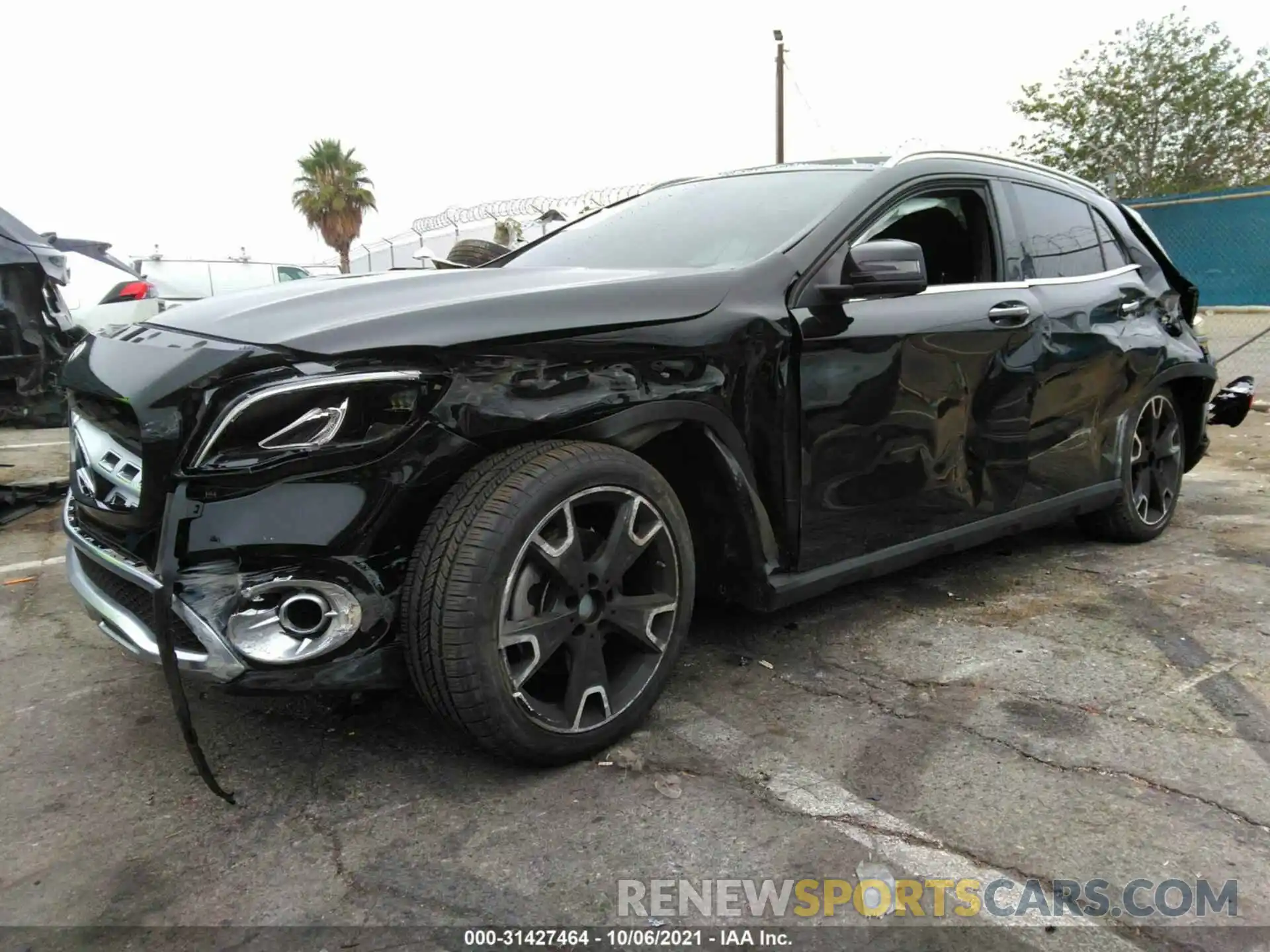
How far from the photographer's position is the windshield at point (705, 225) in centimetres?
292

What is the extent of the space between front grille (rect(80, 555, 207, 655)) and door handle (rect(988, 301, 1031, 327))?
269cm

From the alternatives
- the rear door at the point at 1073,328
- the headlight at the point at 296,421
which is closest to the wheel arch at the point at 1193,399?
the rear door at the point at 1073,328

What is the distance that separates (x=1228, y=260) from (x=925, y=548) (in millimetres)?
8526

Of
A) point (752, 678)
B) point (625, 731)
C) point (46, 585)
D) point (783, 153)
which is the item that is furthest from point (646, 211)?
point (783, 153)

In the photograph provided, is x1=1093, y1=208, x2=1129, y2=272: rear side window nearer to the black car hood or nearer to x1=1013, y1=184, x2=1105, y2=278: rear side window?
x1=1013, y1=184, x2=1105, y2=278: rear side window

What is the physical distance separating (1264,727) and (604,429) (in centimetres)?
199

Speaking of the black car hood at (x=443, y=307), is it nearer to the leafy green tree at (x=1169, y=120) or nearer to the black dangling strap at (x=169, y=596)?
the black dangling strap at (x=169, y=596)

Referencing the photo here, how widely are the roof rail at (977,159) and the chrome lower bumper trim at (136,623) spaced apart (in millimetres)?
2510

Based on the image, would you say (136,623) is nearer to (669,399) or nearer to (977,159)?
(669,399)

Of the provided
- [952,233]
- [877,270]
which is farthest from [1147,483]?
[877,270]

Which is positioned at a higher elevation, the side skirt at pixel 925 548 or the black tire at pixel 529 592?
the black tire at pixel 529 592

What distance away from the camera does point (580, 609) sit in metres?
2.25

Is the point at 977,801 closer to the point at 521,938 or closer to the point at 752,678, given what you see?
the point at 752,678

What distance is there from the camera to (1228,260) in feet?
31.3
